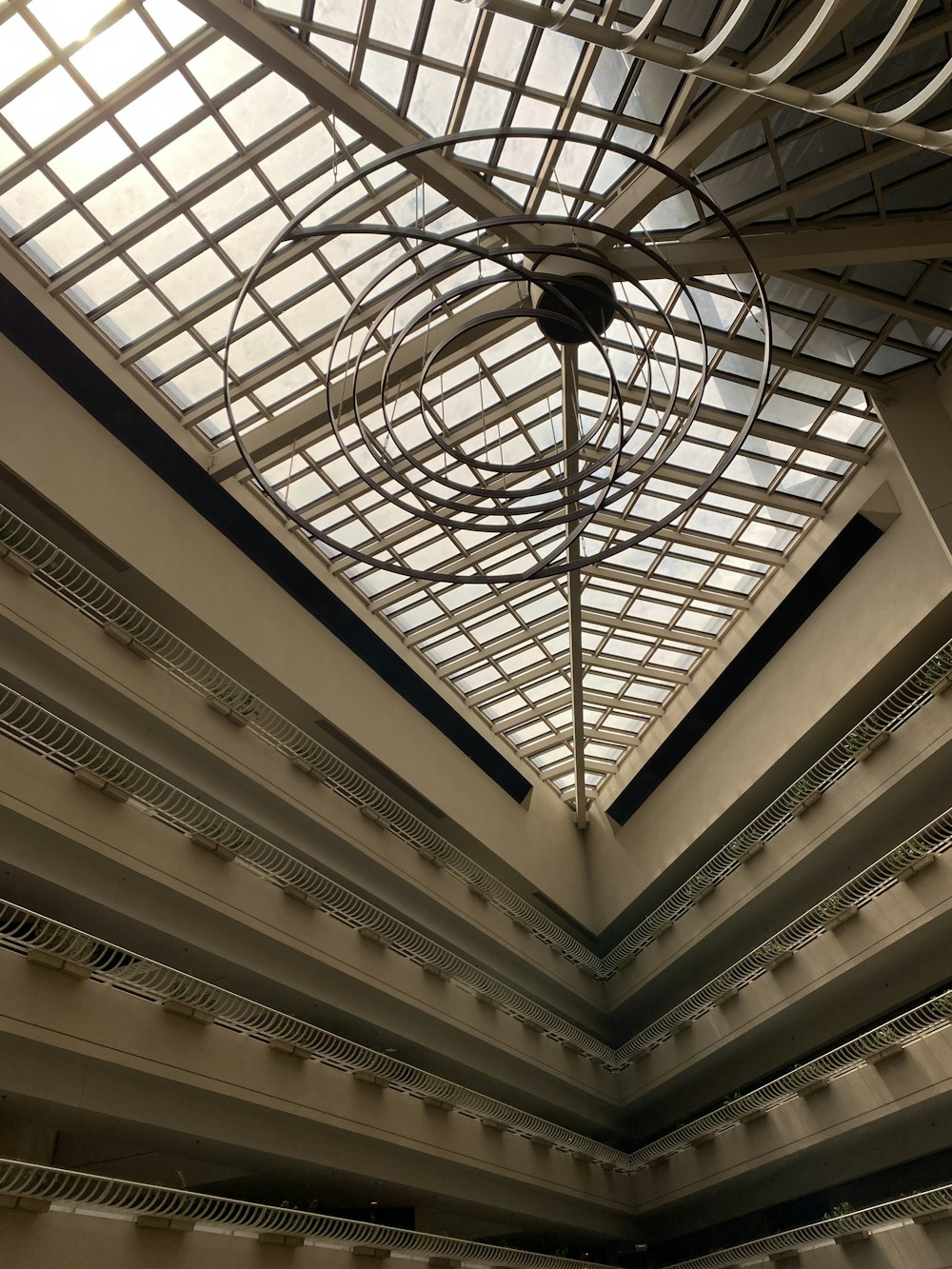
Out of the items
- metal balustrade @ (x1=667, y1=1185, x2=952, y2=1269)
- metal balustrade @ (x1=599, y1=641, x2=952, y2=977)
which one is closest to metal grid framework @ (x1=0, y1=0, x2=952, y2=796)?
metal balustrade @ (x1=599, y1=641, x2=952, y2=977)

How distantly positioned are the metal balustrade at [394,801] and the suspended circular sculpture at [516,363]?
448cm

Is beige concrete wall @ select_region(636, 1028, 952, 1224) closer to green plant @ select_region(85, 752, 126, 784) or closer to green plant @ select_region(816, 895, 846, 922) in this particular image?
green plant @ select_region(816, 895, 846, 922)

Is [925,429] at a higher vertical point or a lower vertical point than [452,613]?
lower

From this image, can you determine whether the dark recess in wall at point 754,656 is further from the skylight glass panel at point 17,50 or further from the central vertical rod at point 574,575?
the skylight glass panel at point 17,50

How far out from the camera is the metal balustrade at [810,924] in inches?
912

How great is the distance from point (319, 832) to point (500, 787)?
1150 cm

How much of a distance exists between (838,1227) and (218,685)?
19.6 meters

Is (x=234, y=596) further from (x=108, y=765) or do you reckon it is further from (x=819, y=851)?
(x=819, y=851)

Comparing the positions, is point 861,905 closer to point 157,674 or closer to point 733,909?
point 733,909

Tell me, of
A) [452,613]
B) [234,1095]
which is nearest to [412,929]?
[234,1095]

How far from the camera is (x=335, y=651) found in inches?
1147

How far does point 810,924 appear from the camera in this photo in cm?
2667

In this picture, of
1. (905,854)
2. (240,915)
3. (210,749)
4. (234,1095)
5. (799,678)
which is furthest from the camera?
(799,678)

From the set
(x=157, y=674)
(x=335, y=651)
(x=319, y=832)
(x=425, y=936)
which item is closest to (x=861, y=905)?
(x=425, y=936)
